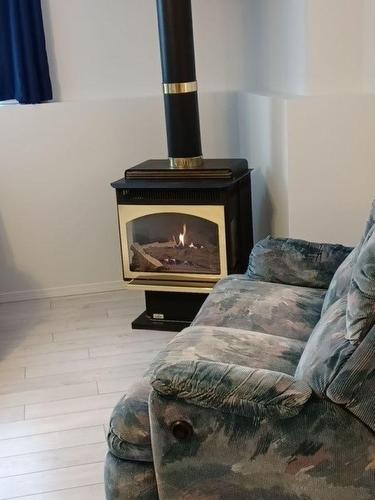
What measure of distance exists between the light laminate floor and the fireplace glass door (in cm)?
33

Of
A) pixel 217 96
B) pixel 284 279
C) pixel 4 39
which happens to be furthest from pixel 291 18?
pixel 4 39

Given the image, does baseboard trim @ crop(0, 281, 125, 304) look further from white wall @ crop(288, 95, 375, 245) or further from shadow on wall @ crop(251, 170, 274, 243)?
white wall @ crop(288, 95, 375, 245)

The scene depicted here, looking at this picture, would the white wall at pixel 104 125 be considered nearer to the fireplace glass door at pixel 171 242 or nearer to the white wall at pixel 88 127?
the white wall at pixel 88 127

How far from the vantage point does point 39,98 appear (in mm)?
3496

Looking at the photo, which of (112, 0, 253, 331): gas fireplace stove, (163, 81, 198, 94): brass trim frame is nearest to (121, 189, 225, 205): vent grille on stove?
(112, 0, 253, 331): gas fireplace stove

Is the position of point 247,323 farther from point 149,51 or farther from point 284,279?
point 149,51

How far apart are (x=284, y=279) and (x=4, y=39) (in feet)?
6.75

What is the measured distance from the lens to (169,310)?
10.4ft

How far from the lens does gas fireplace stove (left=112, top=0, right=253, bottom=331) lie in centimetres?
288

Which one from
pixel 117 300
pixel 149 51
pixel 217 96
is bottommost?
pixel 117 300

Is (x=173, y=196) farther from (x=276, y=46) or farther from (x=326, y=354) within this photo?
(x=326, y=354)

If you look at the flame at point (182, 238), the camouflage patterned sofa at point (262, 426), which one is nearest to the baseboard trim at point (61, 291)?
the flame at point (182, 238)

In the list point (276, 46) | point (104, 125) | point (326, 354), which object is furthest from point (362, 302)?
point (104, 125)

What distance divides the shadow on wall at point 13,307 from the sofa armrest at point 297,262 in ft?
4.37
